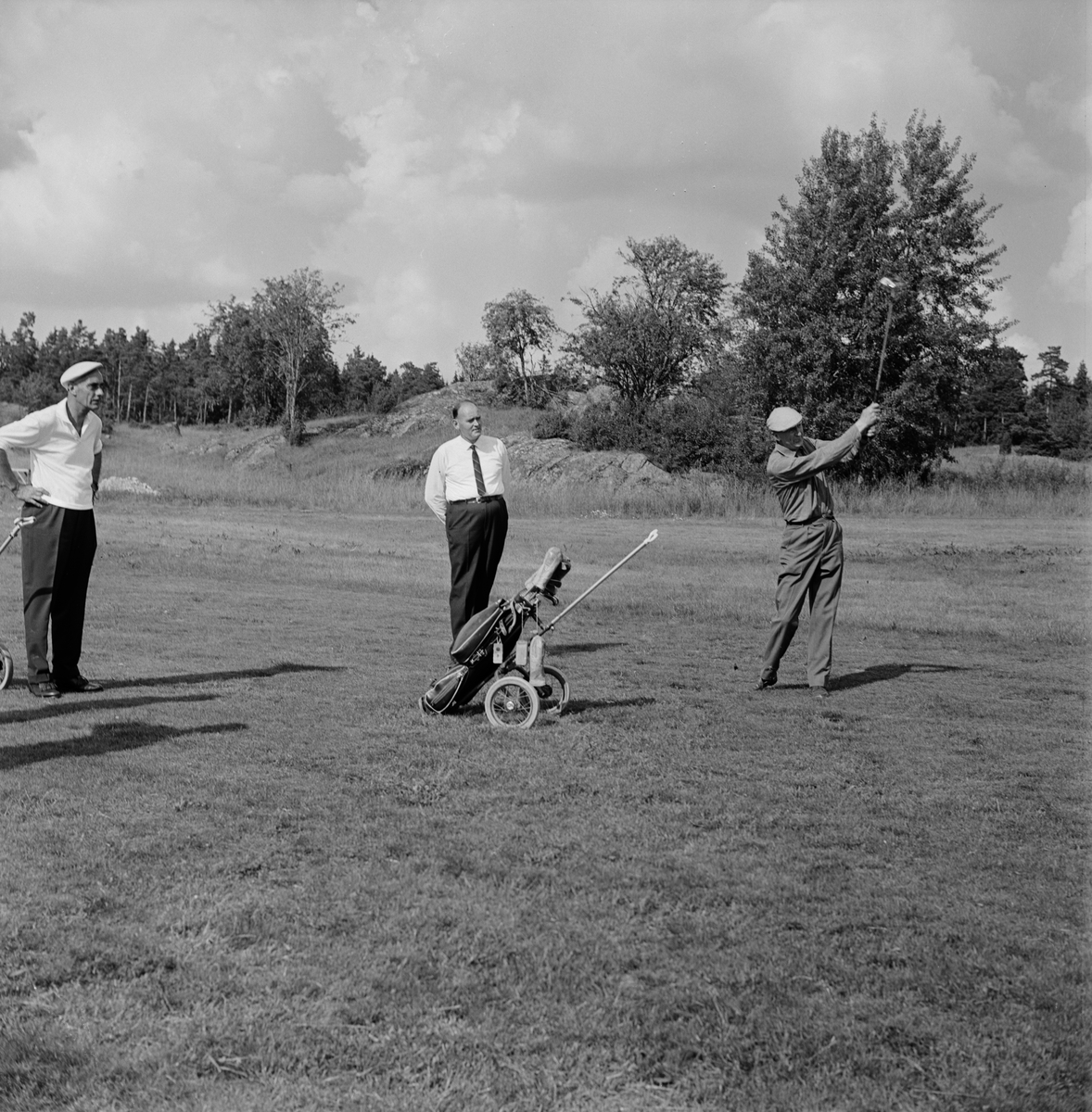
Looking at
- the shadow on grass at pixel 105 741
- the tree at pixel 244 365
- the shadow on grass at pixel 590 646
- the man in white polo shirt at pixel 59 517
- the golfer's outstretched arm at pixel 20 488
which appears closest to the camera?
the shadow on grass at pixel 105 741

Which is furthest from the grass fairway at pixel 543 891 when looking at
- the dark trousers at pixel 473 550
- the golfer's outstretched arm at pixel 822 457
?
the golfer's outstretched arm at pixel 822 457

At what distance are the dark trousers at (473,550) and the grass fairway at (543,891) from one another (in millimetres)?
799

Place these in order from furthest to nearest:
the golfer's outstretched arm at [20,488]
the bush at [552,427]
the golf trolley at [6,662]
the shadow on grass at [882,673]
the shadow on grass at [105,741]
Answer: the bush at [552,427]
the shadow on grass at [882,673]
the golf trolley at [6,662]
the golfer's outstretched arm at [20,488]
the shadow on grass at [105,741]

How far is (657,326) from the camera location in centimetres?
5978

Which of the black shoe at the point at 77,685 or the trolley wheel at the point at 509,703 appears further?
the black shoe at the point at 77,685

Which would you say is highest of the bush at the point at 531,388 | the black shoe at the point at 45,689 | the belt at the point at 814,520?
the bush at the point at 531,388

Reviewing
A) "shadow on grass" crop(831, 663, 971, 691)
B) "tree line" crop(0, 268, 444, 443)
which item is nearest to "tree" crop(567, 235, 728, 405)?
"tree line" crop(0, 268, 444, 443)

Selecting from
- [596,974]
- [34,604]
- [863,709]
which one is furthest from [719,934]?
[34,604]

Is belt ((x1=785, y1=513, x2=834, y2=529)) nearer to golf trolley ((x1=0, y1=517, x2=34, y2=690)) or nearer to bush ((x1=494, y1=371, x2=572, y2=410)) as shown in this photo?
golf trolley ((x1=0, y1=517, x2=34, y2=690))

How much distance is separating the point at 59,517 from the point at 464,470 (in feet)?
9.84

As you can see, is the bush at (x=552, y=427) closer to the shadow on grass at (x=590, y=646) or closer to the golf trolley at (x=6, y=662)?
the shadow on grass at (x=590, y=646)

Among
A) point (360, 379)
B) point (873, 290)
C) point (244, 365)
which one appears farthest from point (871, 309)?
point (360, 379)

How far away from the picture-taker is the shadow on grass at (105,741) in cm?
748

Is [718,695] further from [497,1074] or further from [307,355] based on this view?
[307,355]
